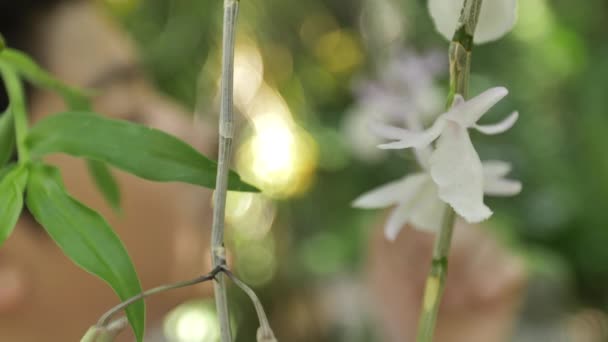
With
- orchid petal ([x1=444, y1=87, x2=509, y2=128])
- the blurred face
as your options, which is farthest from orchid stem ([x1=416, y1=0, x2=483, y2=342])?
the blurred face

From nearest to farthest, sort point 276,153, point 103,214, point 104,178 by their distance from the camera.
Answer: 1. point 104,178
2. point 103,214
3. point 276,153

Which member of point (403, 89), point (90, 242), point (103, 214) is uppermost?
point (403, 89)

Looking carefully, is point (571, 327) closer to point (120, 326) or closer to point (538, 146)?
point (538, 146)

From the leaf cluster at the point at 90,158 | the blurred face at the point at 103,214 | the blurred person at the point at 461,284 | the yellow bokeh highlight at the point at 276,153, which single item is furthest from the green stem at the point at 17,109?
the yellow bokeh highlight at the point at 276,153

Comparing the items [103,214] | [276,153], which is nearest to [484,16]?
[103,214]

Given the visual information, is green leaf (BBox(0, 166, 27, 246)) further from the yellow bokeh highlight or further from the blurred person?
the yellow bokeh highlight

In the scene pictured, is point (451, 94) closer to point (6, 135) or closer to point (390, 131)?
point (390, 131)

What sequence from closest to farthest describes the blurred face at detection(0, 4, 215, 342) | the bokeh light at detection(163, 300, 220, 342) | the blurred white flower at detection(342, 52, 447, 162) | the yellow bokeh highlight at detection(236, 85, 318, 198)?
the blurred face at detection(0, 4, 215, 342)
the blurred white flower at detection(342, 52, 447, 162)
the bokeh light at detection(163, 300, 220, 342)
the yellow bokeh highlight at detection(236, 85, 318, 198)

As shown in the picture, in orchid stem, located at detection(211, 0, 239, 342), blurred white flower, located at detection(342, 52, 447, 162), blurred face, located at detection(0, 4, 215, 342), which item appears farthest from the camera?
blurred white flower, located at detection(342, 52, 447, 162)
